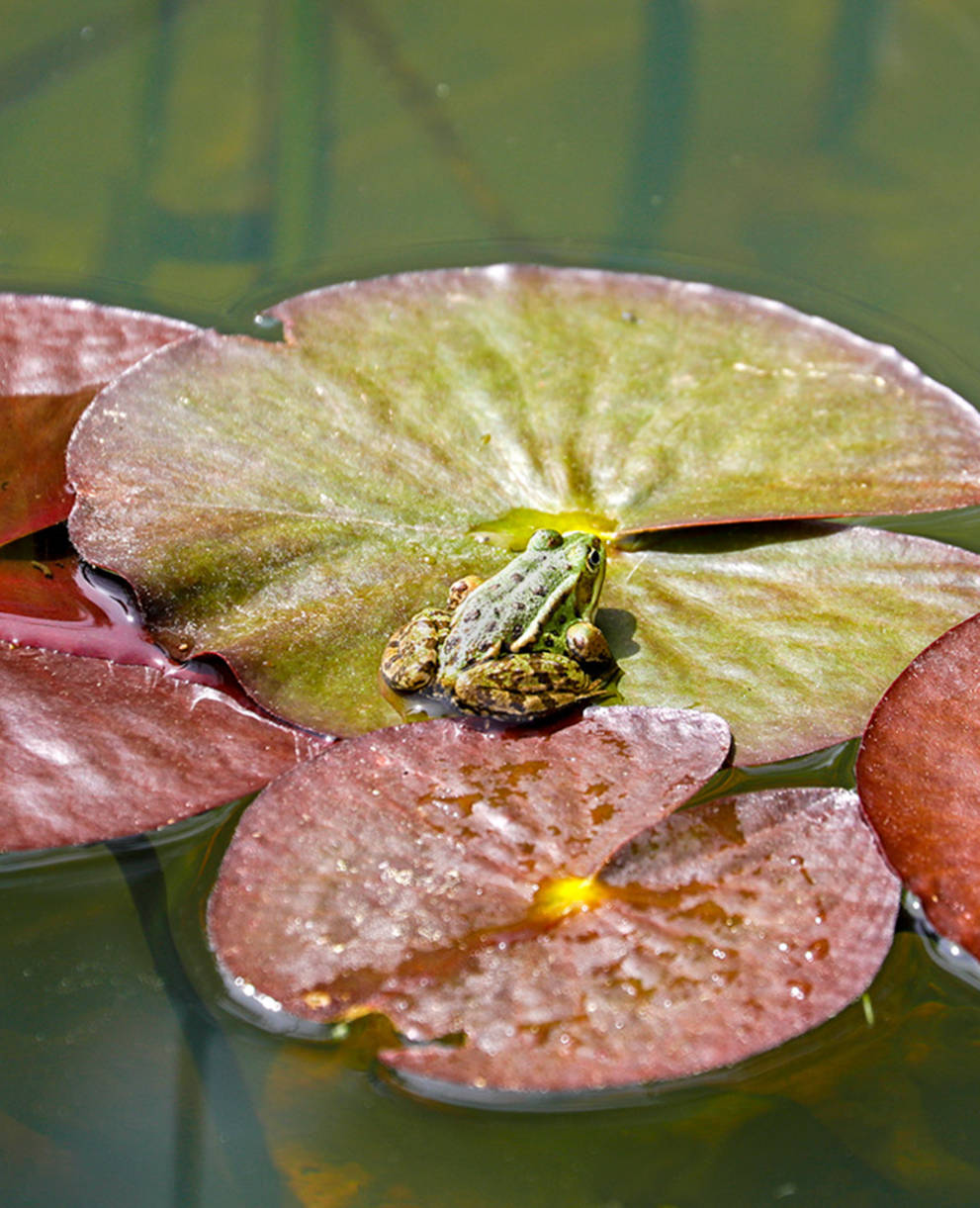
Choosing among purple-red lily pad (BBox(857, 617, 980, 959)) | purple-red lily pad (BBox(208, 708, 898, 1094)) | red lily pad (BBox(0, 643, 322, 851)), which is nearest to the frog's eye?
purple-red lily pad (BBox(208, 708, 898, 1094))

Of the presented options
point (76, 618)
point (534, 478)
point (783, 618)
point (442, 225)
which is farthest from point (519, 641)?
point (442, 225)

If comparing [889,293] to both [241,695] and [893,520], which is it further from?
[241,695]

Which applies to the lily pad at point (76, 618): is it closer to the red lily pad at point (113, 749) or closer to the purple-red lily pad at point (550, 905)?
the red lily pad at point (113, 749)

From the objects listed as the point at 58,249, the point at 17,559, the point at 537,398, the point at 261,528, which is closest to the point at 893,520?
the point at 537,398

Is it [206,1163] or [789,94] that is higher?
[789,94]

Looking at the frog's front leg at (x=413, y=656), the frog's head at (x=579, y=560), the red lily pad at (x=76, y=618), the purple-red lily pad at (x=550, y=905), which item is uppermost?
the frog's head at (x=579, y=560)

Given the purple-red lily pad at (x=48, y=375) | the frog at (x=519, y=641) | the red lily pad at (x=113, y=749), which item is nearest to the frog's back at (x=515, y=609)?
the frog at (x=519, y=641)
